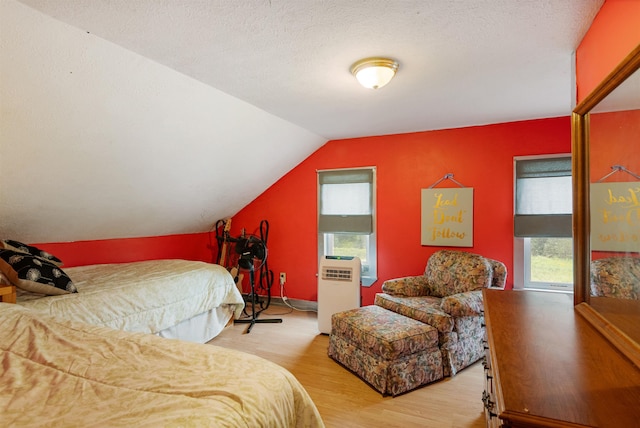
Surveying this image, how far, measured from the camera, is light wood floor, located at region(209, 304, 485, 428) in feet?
6.92

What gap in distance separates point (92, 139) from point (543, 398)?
9.17 ft

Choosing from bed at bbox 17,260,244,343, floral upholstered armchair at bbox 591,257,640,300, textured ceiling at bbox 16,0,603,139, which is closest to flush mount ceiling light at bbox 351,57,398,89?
textured ceiling at bbox 16,0,603,139

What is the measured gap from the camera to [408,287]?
3268mm

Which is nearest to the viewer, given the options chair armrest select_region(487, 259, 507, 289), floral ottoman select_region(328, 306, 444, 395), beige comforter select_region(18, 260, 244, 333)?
beige comforter select_region(18, 260, 244, 333)

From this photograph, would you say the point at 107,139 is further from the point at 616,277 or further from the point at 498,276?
the point at 498,276

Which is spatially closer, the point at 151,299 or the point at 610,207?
the point at 610,207

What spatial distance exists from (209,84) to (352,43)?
1146 millimetres

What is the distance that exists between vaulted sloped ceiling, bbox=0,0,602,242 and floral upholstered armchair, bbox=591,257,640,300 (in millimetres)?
1131

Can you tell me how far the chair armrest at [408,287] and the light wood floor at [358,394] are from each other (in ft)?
2.53

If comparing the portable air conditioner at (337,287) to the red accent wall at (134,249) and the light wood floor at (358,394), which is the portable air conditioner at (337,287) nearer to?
the light wood floor at (358,394)

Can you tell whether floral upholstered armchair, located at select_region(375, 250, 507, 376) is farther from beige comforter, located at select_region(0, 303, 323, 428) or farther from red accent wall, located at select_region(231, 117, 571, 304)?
beige comforter, located at select_region(0, 303, 323, 428)

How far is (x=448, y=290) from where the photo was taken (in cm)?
316

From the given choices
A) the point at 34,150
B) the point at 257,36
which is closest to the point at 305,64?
the point at 257,36

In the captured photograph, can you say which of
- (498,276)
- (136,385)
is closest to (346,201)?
(498,276)
